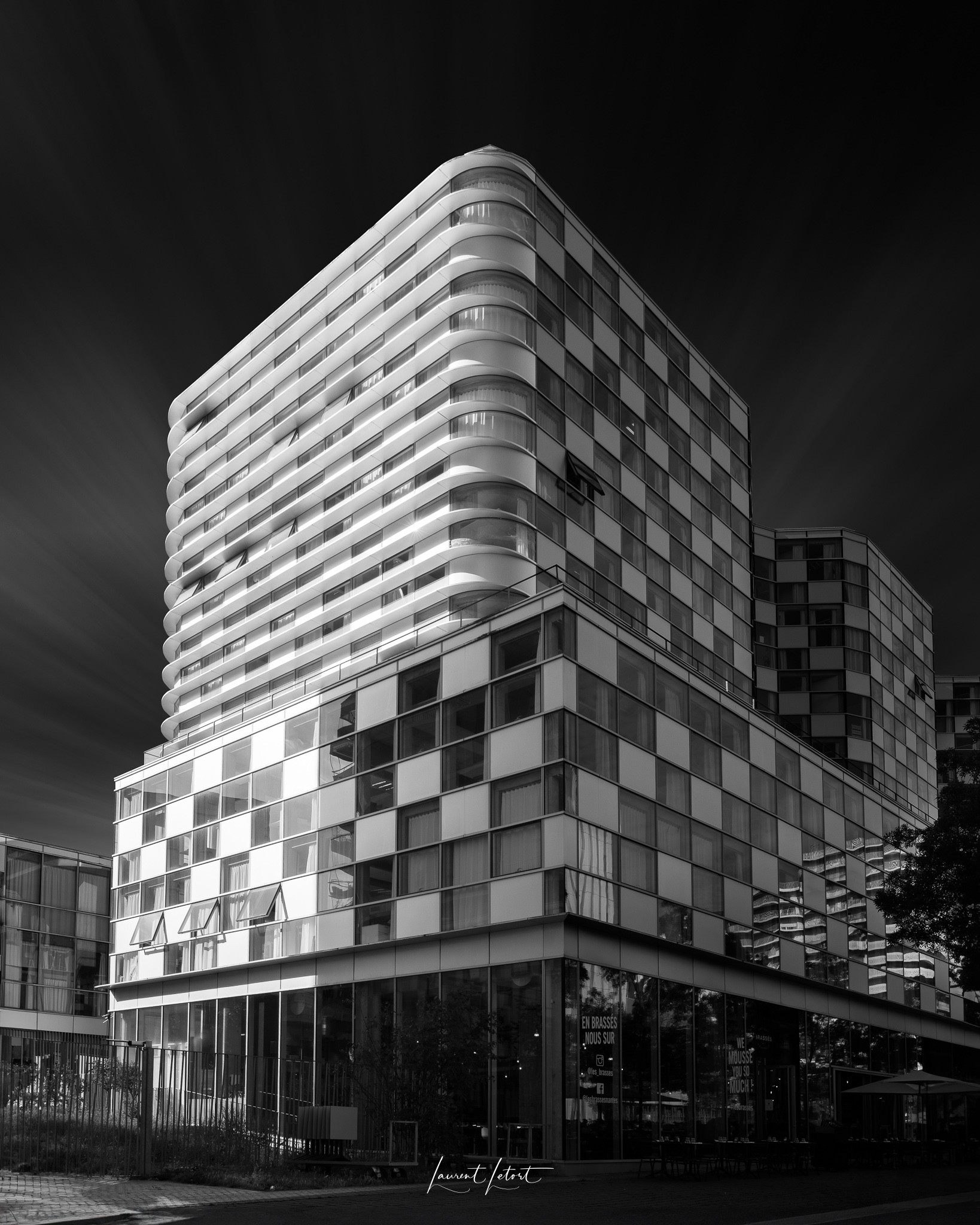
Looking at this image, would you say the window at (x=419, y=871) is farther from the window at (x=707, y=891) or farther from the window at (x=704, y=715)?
the window at (x=704, y=715)

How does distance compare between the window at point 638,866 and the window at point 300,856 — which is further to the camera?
the window at point 300,856

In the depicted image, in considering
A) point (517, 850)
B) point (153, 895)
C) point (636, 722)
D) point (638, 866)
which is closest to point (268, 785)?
point (153, 895)

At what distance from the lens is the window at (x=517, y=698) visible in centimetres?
3884

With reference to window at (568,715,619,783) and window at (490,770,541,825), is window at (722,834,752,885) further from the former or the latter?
window at (490,770,541,825)

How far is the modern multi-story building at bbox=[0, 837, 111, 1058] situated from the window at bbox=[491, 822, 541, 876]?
132 ft

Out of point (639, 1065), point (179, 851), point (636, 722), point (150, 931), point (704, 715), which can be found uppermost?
point (704, 715)

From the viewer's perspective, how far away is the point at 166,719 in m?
68.5

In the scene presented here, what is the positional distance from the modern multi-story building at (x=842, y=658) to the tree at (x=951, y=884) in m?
32.4

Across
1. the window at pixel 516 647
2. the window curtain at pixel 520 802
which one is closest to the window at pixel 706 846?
the window curtain at pixel 520 802

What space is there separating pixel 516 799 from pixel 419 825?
4612 millimetres

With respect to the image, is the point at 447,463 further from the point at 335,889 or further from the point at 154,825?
the point at 154,825

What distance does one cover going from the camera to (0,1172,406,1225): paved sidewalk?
738 inches

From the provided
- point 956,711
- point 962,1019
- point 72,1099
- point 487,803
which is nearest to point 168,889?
point 487,803

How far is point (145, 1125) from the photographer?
997 inches
